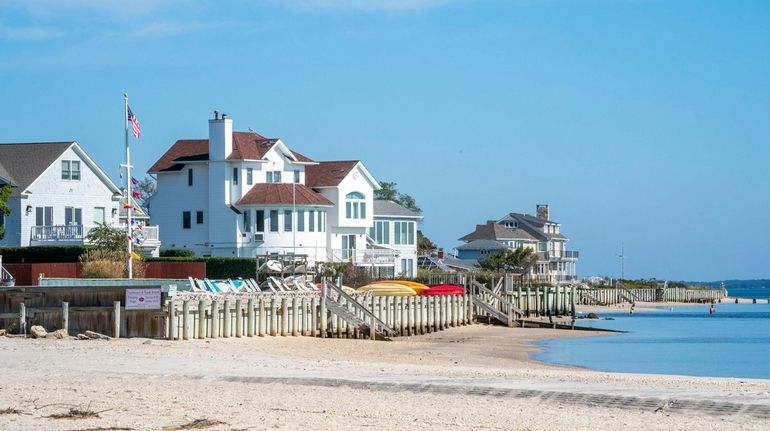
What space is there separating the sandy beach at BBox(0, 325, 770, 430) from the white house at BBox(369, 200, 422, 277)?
58.7 meters

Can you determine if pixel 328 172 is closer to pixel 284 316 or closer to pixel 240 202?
pixel 240 202

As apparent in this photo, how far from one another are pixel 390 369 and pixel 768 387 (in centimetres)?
807

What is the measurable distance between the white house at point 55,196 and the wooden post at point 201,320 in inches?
1160

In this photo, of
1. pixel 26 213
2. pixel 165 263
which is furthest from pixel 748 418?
pixel 26 213

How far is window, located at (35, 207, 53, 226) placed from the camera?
66.2 metres

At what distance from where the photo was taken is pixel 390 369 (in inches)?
1028

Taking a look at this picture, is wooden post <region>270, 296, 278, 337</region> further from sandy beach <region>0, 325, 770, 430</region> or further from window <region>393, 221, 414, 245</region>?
window <region>393, 221, 414, 245</region>

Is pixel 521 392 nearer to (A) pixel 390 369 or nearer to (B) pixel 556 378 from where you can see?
(B) pixel 556 378

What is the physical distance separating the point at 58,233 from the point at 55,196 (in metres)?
2.88

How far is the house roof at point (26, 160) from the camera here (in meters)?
65.5

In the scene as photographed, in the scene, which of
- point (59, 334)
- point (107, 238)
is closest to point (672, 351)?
point (59, 334)

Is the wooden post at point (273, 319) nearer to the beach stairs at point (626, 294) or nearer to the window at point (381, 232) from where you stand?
the window at point (381, 232)

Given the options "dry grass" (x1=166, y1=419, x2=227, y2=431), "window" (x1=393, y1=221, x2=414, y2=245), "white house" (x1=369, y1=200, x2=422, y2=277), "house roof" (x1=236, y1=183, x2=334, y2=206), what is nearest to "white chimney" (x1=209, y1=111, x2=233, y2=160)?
"house roof" (x1=236, y1=183, x2=334, y2=206)

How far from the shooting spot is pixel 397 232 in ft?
293
